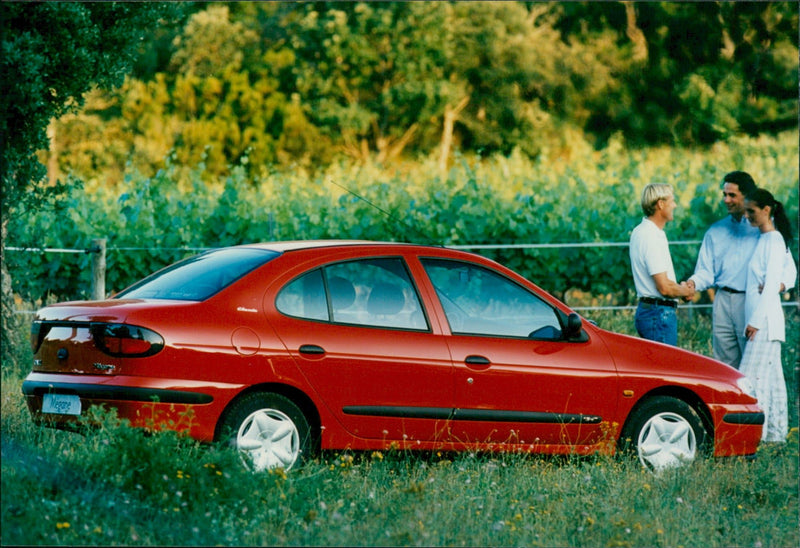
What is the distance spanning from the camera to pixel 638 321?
912 cm

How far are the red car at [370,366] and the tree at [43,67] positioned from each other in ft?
11.4

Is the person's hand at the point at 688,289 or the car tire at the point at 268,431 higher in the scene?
the person's hand at the point at 688,289

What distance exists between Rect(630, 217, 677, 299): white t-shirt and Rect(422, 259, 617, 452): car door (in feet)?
4.08

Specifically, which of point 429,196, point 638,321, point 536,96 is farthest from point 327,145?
point 638,321

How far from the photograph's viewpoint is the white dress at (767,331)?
9305 mm

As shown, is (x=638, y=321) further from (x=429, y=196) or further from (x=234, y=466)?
(x=429, y=196)

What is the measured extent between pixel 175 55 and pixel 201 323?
38264mm

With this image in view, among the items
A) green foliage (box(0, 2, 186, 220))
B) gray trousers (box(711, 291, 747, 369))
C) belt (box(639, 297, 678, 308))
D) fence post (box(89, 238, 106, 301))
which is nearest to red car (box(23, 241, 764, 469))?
belt (box(639, 297, 678, 308))

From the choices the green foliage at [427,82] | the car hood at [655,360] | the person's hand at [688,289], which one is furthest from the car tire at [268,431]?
the green foliage at [427,82]

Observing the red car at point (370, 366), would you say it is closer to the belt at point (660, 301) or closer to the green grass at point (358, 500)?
the green grass at point (358, 500)

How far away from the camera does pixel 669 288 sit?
8875 mm

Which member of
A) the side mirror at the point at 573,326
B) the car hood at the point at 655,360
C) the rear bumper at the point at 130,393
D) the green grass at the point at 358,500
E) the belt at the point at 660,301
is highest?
the belt at the point at 660,301

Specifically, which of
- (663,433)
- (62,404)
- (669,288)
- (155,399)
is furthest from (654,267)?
(62,404)

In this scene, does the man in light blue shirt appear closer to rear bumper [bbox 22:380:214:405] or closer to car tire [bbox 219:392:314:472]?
car tire [bbox 219:392:314:472]
